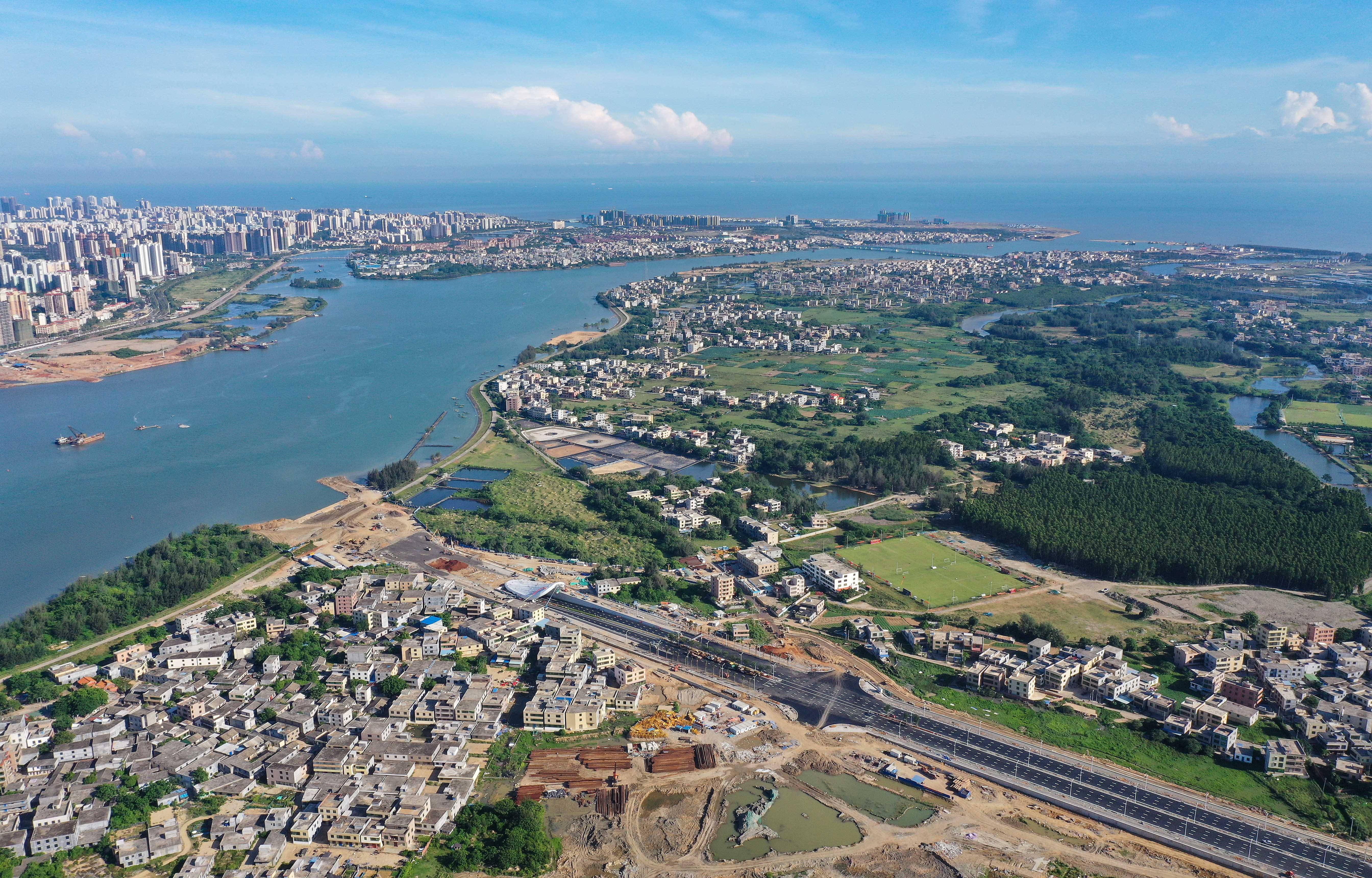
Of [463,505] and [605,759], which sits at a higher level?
[463,505]

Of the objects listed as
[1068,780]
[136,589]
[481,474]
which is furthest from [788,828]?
[481,474]

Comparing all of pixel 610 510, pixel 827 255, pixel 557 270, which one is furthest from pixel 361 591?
pixel 827 255

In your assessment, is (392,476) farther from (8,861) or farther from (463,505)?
(8,861)

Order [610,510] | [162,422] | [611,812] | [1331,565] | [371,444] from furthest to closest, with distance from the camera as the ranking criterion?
[162,422], [371,444], [610,510], [1331,565], [611,812]

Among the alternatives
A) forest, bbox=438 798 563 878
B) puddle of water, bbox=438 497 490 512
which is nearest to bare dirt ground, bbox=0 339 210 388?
puddle of water, bbox=438 497 490 512

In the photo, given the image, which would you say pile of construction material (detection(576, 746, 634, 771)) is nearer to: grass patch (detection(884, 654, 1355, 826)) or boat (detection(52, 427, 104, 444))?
grass patch (detection(884, 654, 1355, 826))

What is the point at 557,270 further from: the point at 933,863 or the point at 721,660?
the point at 933,863
